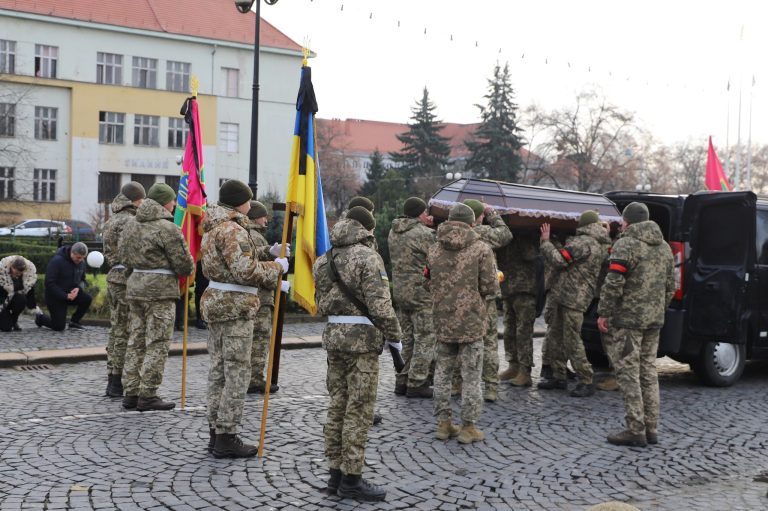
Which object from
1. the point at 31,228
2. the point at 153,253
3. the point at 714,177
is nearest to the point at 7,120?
the point at 31,228

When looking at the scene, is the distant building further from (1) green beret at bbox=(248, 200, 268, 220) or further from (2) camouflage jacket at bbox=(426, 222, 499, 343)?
(2) camouflage jacket at bbox=(426, 222, 499, 343)

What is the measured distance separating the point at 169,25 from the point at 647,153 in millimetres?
36043

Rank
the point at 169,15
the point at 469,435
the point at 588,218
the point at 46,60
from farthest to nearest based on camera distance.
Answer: the point at 169,15, the point at 46,60, the point at 588,218, the point at 469,435

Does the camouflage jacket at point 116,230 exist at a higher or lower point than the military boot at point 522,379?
higher

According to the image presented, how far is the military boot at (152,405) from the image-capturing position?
7877 millimetres

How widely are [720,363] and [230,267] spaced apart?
6.56m

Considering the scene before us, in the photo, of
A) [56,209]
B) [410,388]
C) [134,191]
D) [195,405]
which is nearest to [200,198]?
[134,191]

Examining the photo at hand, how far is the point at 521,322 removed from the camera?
9.59 meters

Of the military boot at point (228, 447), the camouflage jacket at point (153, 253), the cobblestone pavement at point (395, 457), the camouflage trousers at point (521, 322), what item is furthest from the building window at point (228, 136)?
the military boot at point (228, 447)

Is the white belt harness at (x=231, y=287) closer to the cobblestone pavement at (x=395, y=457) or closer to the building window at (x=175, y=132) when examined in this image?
the cobblestone pavement at (x=395, y=457)

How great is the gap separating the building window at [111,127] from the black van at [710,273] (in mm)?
44924

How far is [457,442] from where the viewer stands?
23.3ft

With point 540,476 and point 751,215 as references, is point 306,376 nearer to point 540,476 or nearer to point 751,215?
point 540,476

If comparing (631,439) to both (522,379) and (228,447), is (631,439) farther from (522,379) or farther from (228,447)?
(228,447)
